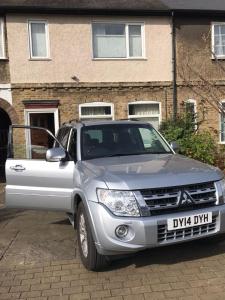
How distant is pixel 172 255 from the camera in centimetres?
516

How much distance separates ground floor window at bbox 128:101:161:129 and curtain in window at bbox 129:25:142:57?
184 centimetres

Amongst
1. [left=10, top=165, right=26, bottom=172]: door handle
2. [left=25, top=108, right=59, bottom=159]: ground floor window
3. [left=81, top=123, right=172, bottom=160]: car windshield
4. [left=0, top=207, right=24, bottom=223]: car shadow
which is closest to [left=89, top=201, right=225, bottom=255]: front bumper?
[left=81, top=123, right=172, bottom=160]: car windshield

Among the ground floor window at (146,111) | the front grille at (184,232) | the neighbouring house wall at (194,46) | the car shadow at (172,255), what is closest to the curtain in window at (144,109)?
the ground floor window at (146,111)

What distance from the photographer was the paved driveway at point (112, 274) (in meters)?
4.20

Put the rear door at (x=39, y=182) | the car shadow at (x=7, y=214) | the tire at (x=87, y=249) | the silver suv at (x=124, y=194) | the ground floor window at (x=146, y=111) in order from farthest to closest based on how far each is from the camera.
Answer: the ground floor window at (x=146, y=111) → the car shadow at (x=7, y=214) → the rear door at (x=39, y=182) → the tire at (x=87, y=249) → the silver suv at (x=124, y=194)

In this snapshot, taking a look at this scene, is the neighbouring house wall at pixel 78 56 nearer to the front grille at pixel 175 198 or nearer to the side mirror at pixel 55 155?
the side mirror at pixel 55 155

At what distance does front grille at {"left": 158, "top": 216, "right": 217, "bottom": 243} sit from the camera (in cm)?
435

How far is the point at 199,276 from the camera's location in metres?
4.48

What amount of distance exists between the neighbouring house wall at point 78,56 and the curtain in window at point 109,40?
0.84 ft

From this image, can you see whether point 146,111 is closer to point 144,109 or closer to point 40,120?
point 144,109

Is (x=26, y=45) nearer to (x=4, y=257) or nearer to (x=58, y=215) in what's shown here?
(x=58, y=215)

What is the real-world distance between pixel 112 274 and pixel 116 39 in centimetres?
1114

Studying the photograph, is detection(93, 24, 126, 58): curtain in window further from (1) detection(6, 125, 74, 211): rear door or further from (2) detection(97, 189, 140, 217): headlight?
(2) detection(97, 189, 140, 217): headlight

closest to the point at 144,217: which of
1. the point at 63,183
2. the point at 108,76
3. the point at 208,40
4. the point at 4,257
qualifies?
the point at 63,183
